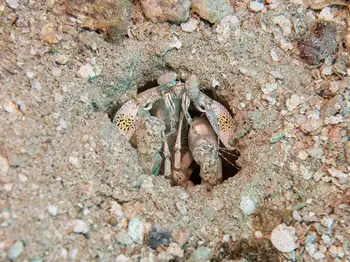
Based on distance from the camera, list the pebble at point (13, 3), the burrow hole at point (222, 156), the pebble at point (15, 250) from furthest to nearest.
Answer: the burrow hole at point (222, 156), the pebble at point (13, 3), the pebble at point (15, 250)

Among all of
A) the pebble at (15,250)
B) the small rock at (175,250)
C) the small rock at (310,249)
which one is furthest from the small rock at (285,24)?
the pebble at (15,250)

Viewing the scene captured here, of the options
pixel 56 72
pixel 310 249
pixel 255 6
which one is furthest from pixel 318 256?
pixel 56 72

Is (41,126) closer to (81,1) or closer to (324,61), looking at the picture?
(81,1)

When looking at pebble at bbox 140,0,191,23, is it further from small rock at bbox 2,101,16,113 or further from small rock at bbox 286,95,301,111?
small rock at bbox 2,101,16,113

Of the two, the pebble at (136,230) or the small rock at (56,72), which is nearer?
the pebble at (136,230)

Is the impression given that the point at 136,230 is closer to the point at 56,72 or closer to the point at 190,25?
the point at 56,72

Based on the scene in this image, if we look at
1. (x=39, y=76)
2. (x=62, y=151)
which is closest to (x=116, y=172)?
(x=62, y=151)

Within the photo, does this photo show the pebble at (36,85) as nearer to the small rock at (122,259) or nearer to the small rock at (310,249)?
the small rock at (122,259)
